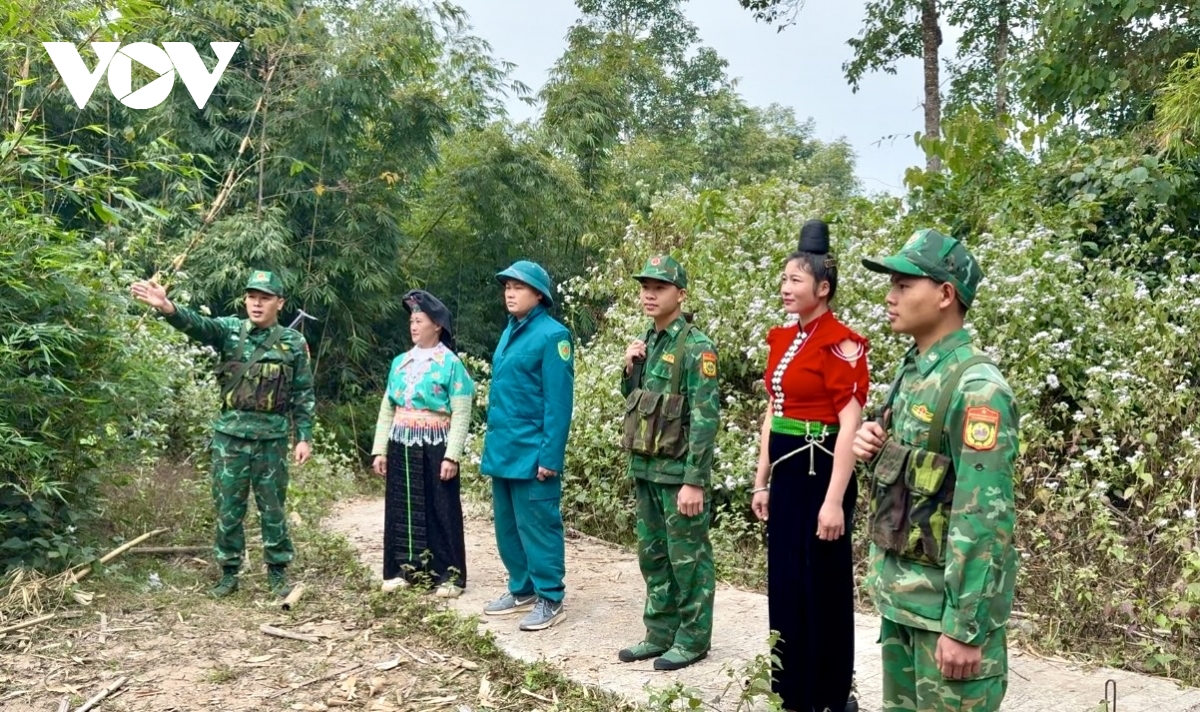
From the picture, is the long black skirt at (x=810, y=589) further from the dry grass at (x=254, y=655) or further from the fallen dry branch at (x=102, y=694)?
the fallen dry branch at (x=102, y=694)

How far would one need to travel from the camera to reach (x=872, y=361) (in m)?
6.88

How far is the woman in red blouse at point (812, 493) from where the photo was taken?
372 centimetres

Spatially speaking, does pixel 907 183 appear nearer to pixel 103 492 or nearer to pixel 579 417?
pixel 579 417

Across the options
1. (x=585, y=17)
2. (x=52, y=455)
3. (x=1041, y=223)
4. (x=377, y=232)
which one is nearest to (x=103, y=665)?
(x=52, y=455)

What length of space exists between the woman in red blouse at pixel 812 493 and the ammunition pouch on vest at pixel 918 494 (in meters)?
0.89

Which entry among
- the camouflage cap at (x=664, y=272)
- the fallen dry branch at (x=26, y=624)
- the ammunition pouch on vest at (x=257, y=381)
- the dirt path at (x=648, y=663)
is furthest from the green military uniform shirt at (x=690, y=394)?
the fallen dry branch at (x=26, y=624)

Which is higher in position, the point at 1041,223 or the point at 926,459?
the point at 1041,223

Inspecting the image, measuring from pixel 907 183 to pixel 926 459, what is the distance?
710 cm

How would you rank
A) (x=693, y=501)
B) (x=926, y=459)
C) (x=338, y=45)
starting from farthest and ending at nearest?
(x=338, y=45)
(x=693, y=501)
(x=926, y=459)

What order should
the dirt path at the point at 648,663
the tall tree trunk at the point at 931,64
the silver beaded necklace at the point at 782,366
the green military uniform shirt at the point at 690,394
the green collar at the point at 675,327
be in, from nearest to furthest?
the silver beaded necklace at the point at 782,366 → the dirt path at the point at 648,663 → the green military uniform shirt at the point at 690,394 → the green collar at the point at 675,327 → the tall tree trunk at the point at 931,64

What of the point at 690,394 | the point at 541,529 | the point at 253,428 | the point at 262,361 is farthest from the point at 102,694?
the point at 690,394

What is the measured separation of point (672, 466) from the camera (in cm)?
442

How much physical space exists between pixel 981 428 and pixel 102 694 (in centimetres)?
389

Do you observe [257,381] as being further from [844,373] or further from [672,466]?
[844,373]
